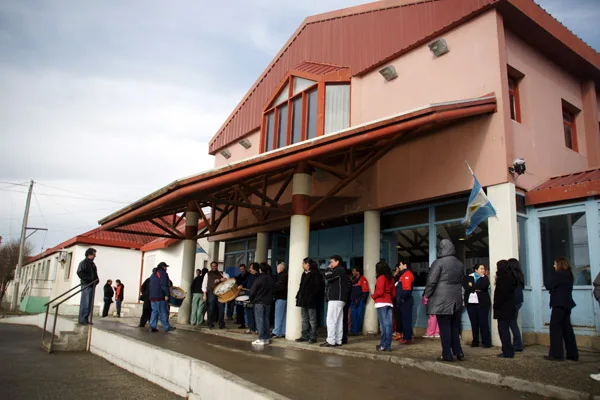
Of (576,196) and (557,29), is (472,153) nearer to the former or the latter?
(576,196)

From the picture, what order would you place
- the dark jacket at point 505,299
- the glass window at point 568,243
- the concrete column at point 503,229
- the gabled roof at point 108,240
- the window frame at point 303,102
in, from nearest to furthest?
1. the dark jacket at point 505,299
2. the concrete column at point 503,229
3. the glass window at point 568,243
4. the window frame at point 303,102
5. the gabled roof at point 108,240

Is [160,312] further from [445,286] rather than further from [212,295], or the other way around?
[445,286]

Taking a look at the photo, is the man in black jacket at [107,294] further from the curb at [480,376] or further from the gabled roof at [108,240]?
the curb at [480,376]

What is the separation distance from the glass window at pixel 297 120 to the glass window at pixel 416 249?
4.62 m

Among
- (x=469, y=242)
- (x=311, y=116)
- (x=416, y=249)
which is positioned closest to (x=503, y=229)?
(x=469, y=242)

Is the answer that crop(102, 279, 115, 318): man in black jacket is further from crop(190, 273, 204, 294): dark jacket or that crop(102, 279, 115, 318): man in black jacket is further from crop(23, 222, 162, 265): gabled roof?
crop(190, 273, 204, 294): dark jacket

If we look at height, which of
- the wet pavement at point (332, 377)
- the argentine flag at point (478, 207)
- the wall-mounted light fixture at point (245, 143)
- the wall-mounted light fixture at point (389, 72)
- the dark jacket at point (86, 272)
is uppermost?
the wall-mounted light fixture at point (389, 72)

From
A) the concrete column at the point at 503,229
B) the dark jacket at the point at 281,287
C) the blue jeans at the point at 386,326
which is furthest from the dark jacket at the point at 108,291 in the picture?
the concrete column at the point at 503,229

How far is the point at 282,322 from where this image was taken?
10.7m

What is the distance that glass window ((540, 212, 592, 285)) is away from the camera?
912 cm

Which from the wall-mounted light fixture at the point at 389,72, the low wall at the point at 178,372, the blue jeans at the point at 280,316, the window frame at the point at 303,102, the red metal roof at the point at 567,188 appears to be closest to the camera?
the low wall at the point at 178,372

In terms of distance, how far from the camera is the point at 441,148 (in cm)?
1052

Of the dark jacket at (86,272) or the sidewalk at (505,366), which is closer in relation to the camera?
the sidewalk at (505,366)

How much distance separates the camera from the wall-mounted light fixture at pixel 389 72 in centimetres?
1189
